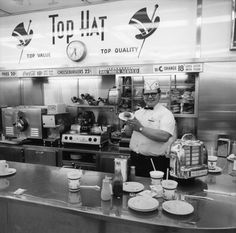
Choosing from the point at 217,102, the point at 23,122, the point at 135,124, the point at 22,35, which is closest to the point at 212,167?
the point at 135,124

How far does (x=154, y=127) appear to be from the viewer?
2639mm

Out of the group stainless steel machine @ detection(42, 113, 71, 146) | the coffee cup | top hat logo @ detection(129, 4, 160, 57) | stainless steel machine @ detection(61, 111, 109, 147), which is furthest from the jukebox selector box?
the coffee cup

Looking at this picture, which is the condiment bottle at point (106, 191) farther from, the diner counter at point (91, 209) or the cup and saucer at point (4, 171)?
the cup and saucer at point (4, 171)

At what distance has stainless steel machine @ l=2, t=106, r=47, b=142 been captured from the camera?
13.1 ft

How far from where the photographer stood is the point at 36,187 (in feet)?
6.10

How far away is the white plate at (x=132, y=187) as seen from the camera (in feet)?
5.76

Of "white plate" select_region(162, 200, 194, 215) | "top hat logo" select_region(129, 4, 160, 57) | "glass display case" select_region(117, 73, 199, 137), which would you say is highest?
"top hat logo" select_region(129, 4, 160, 57)

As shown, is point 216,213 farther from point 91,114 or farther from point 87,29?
point 87,29

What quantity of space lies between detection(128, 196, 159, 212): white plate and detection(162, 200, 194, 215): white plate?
6 cm

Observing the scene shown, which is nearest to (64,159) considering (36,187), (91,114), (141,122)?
(91,114)

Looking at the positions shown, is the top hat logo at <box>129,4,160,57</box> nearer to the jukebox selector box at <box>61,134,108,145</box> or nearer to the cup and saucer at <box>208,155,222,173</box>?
the jukebox selector box at <box>61,134,108,145</box>

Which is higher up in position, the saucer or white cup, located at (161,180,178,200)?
white cup, located at (161,180,178,200)

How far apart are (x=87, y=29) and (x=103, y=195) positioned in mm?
3193

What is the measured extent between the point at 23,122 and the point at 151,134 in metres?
2.47
